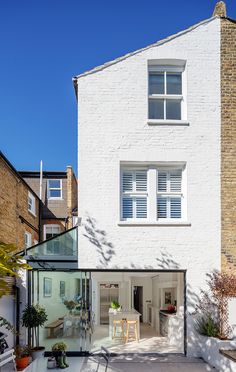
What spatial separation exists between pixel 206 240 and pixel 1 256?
246 inches

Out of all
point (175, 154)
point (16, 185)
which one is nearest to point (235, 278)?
point (175, 154)

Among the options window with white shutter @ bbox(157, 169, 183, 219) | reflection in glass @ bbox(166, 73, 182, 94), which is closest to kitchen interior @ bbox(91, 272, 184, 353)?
window with white shutter @ bbox(157, 169, 183, 219)

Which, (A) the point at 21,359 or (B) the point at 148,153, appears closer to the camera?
(A) the point at 21,359

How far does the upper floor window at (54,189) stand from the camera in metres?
24.8

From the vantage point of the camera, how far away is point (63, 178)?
82.5 ft

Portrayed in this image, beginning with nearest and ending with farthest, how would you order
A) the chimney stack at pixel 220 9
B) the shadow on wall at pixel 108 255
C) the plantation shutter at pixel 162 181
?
the shadow on wall at pixel 108 255 → the plantation shutter at pixel 162 181 → the chimney stack at pixel 220 9

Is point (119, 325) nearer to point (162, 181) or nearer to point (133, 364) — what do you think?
point (133, 364)

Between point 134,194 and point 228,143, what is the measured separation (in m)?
3.31

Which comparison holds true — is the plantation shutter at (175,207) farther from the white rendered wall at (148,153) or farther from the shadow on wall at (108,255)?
the shadow on wall at (108,255)

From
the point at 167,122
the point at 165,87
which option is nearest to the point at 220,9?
the point at 165,87

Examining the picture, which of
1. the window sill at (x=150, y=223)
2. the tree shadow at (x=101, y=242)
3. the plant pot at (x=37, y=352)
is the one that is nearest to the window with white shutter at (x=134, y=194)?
the window sill at (x=150, y=223)

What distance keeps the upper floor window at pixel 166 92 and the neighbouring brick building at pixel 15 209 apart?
630cm

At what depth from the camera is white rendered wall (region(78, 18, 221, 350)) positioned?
34.3ft

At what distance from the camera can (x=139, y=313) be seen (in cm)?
1512
